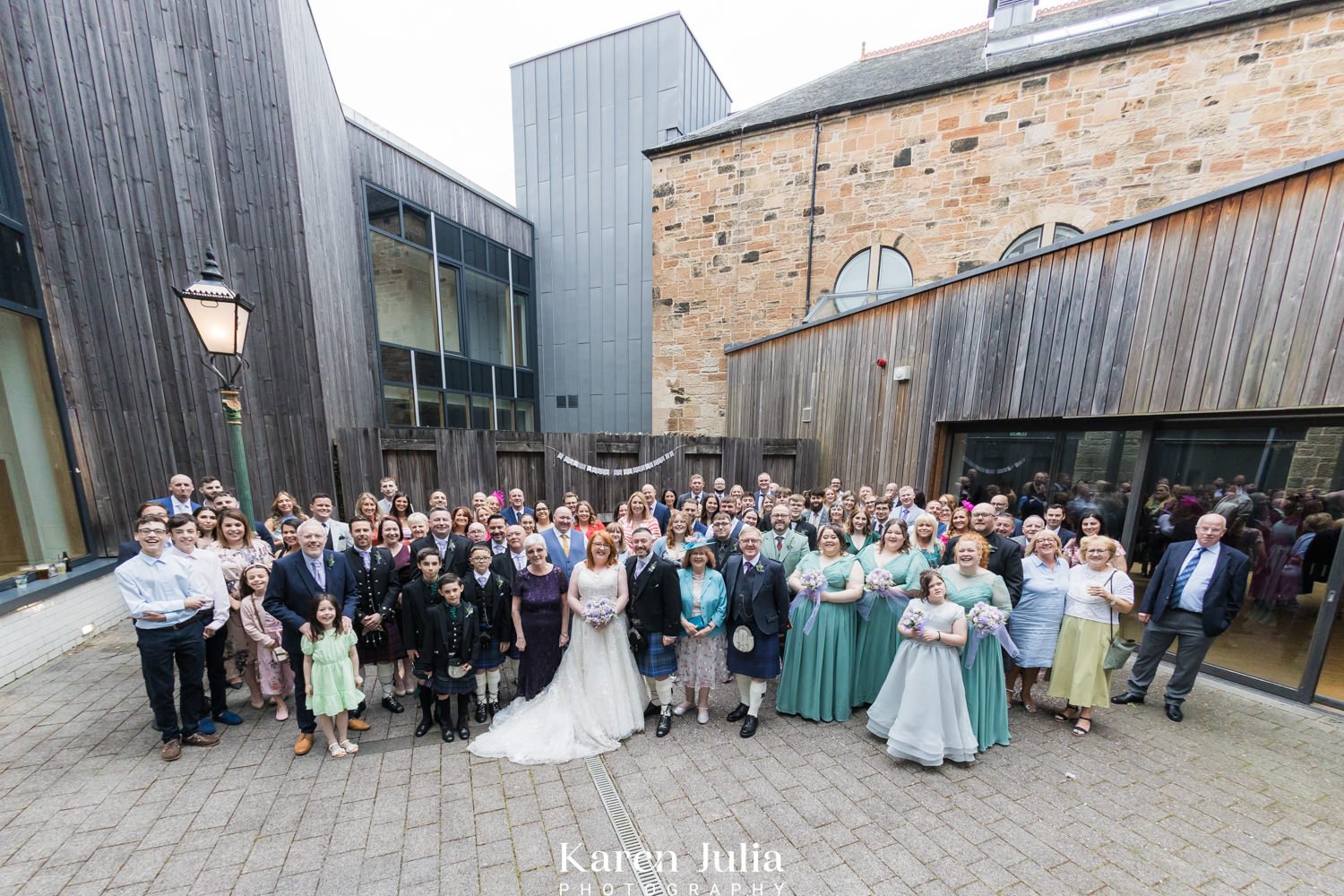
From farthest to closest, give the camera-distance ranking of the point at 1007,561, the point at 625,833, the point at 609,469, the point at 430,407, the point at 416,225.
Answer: the point at 430,407 < the point at 416,225 < the point at 609,469 < the point at 1007,561 < the point at 625,833

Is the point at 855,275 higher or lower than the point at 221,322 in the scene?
higher

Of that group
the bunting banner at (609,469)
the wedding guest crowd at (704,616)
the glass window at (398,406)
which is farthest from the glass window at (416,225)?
the wedding guest crowd at (704,616)

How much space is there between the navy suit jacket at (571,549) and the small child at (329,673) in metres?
1.85

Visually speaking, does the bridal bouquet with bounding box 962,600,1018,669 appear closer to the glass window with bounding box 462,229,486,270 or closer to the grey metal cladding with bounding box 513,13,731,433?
the grey metal cladding with bounding box 513,13,731,433

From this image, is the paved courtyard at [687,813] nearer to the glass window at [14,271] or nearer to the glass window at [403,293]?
the glass window at [14,271]

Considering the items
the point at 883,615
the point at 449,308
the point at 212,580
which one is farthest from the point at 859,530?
the point at 449,308

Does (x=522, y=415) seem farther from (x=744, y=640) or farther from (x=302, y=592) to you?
(x=744, y=640)

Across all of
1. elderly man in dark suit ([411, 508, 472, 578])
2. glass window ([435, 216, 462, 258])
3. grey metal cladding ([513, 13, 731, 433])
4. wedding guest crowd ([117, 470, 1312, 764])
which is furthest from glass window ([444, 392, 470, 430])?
elderly man in dark suit ([411, 508, 472, 578])

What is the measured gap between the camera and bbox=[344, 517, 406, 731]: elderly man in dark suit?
4.14m

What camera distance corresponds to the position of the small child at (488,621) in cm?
397

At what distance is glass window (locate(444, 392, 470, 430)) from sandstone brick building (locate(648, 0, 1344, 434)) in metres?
5.78

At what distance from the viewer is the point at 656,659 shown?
13.5 feet

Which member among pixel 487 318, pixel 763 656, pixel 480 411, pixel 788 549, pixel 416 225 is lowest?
pixel 763 656

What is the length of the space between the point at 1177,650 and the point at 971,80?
36.6 feet
